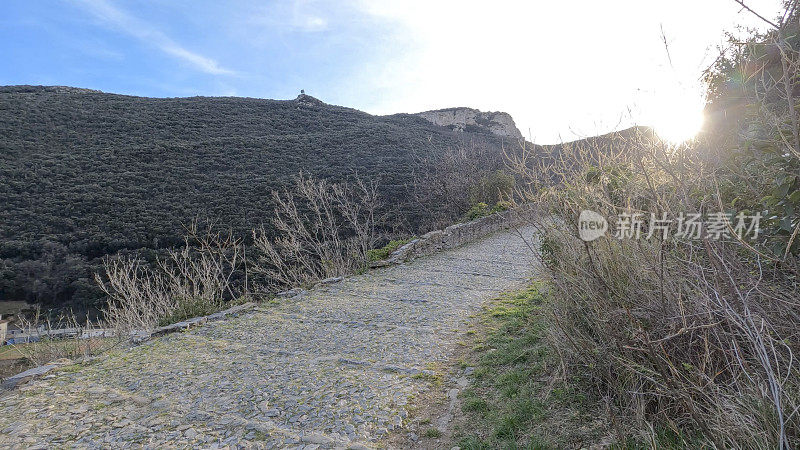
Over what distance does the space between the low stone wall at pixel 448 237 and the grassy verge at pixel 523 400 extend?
5.52m

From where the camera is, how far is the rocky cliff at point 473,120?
53969 mm

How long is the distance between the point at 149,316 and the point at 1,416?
4.61 m

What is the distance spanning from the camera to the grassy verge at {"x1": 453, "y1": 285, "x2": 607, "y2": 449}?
2.65 m

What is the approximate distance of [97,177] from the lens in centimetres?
2198

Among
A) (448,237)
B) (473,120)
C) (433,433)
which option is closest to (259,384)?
(433,433)

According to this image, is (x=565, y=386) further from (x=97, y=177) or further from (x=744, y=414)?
(x=97, y=177)

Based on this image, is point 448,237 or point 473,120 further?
point 473,120

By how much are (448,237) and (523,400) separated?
32.2ft

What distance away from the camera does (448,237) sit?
510 inches

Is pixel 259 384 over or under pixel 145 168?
under

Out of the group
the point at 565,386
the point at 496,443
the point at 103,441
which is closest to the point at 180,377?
the point at 103,441

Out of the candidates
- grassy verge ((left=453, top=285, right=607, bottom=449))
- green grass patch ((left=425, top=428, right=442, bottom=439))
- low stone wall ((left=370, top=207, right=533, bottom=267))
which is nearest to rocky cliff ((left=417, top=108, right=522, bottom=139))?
low stone wall ((left=370, top=207, right=533, bottom=267))

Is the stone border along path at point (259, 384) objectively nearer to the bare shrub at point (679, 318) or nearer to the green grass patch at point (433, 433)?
the green grass patch at point (433, 433)

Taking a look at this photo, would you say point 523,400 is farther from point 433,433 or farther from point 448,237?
point 448,237
